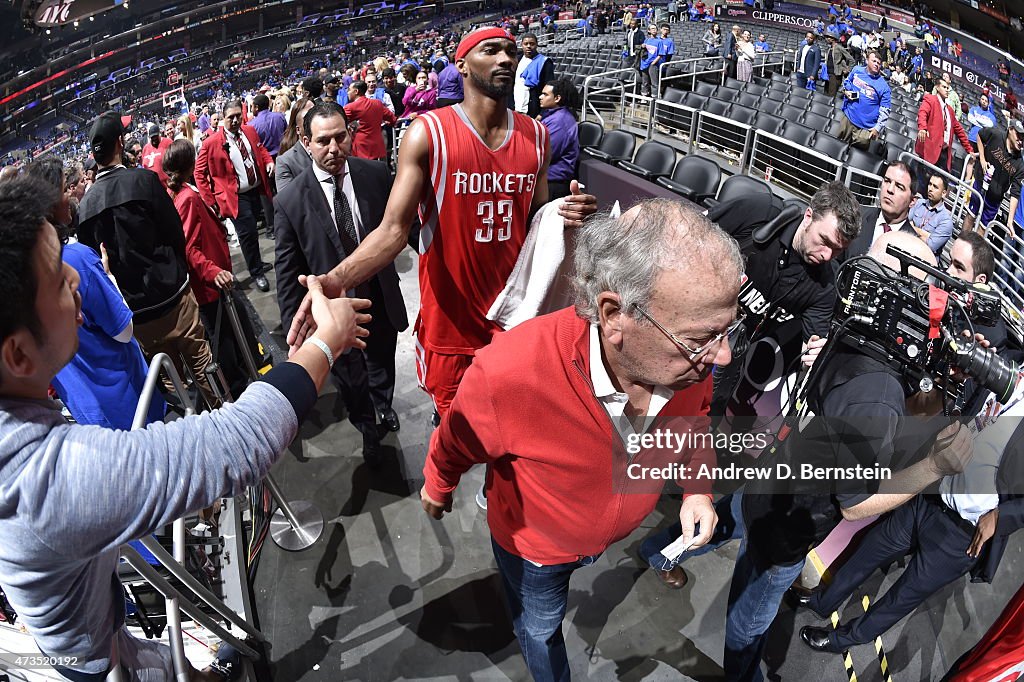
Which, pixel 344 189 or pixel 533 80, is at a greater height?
pixel 344 189

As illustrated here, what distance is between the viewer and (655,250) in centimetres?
134

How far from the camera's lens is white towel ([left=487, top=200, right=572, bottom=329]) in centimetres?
260

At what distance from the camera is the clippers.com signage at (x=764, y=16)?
22877mm

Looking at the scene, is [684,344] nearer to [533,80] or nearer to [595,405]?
[595,405]

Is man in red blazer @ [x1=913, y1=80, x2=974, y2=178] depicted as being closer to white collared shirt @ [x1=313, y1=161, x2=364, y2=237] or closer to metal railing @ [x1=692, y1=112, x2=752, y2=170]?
metal railing @ [x1=692, y1=112, x2=752, y2=170]

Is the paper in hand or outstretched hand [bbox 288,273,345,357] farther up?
outstretched hand [bbox 288,273,345,357]

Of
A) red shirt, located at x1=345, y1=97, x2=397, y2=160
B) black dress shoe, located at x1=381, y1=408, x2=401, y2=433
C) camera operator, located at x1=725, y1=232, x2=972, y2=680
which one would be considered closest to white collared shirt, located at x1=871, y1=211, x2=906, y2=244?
camera operator, located at x1=725, y1=232, x2=972, y2=680

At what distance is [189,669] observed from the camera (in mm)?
1709

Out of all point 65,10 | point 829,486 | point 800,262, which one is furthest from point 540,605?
point 65,10

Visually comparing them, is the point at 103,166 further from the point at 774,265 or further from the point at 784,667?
the point at 784,667

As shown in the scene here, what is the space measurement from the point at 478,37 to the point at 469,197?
60 centimetres

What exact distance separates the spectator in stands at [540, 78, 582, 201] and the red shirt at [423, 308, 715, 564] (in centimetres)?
356

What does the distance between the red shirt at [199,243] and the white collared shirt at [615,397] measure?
2.88 metres

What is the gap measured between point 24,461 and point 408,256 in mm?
4992
